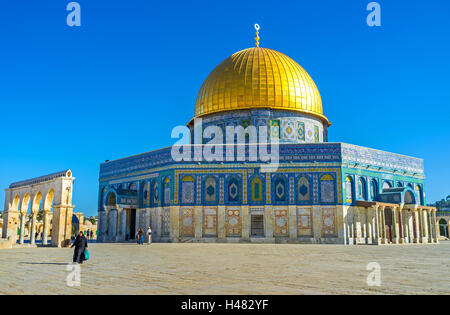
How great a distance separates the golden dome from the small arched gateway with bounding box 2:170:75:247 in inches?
548

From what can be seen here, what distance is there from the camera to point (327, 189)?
27.5 metres

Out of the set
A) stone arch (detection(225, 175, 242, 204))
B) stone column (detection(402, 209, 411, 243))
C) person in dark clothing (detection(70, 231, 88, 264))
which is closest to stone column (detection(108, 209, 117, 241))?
stone arch (detection(225, 175, 242, 204))

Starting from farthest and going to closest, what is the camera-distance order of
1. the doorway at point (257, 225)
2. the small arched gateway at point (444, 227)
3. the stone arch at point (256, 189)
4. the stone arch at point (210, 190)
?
the small arched gateway at point (444, 227)
the stone arch at point (210, 190)
the stone arch at point (256, 189)
the doorway at point (257, 225)

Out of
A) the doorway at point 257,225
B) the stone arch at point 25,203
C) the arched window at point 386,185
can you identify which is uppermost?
the arched window at point 386,185

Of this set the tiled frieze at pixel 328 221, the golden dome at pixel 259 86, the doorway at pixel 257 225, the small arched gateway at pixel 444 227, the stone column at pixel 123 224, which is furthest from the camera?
the small arched gateway at pixel 444 227

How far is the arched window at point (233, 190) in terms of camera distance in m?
28.1

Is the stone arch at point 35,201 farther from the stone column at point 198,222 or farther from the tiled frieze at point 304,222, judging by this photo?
the tiled frieze at point 304,222

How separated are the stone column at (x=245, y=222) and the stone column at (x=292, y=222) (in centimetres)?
272

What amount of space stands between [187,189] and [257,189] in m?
4.75

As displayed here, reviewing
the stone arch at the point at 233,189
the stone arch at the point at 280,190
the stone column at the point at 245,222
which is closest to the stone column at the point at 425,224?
the stone arch at the point at 280,190

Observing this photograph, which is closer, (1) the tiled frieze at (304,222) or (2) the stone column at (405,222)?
(1) the tiled frieze at (304,222)

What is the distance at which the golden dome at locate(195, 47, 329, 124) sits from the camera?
3241 centimetres

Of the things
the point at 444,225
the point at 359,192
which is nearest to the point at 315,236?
the point at 359,192

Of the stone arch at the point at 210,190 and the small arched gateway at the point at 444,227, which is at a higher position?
the stone arch at the point at 210,190
